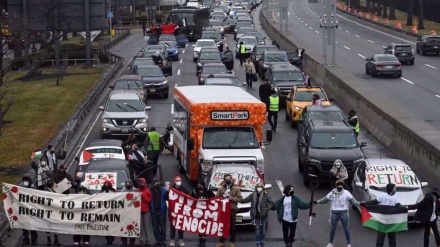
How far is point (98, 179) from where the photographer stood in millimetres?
22844

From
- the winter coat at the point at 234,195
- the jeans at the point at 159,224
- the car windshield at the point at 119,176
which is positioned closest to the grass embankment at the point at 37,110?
the car windshield at the point at 119,176

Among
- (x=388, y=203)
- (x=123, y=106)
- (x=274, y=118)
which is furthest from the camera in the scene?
(x=274, y=118)

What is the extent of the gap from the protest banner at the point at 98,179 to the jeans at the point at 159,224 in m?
2.42

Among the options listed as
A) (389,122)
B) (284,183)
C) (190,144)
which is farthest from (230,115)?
(389,122)

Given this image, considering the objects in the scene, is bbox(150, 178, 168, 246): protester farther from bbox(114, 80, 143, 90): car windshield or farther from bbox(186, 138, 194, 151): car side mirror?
bbox(114, 80, 143, 90): car windshield

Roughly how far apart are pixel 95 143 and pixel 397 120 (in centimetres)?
1019

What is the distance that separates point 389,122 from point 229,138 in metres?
9.20

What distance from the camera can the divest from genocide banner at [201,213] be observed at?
20.2 metres

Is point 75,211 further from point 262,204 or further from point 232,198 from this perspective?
point 262,204

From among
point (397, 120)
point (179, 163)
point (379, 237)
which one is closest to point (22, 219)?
point (379, 237)

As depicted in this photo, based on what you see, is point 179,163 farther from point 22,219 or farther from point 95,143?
point 22,219

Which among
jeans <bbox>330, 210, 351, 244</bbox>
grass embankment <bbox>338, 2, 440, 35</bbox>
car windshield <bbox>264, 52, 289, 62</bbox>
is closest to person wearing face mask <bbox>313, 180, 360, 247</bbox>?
jeans <bbox>330, 210, 351, 244</bbox>

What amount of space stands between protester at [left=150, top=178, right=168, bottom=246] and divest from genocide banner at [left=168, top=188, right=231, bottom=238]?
0.46 feet

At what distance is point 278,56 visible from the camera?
5431cm
